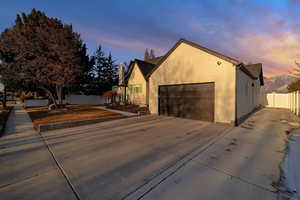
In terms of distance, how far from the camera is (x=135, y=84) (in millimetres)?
16562

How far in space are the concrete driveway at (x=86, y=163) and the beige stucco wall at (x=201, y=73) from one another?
123 inches

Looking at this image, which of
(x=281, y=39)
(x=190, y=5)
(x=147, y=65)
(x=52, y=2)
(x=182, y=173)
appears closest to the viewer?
(x=182, y=173)

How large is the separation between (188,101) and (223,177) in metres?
7.19

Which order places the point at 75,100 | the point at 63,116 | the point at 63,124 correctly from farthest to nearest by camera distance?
the point at 75,100, the point at 63,116, the point at 63,124

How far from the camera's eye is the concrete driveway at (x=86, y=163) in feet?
8.03

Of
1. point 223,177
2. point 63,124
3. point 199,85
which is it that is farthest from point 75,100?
point 223,177

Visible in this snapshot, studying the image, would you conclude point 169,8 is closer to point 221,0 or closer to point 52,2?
point 221,0

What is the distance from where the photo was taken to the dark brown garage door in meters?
8.84

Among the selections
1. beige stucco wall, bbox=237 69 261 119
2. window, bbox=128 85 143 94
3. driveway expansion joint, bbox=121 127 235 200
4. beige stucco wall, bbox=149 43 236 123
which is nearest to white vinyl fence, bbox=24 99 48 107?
window, bbox=128 85 143 94

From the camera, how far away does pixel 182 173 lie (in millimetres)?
3027

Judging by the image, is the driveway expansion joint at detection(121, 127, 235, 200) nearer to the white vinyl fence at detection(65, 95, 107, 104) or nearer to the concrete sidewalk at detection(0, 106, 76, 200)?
the concrete sidewalk at detection(0, 106, 76, 200)

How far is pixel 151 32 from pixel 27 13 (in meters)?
15.3

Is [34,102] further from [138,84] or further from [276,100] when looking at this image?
[276,100]

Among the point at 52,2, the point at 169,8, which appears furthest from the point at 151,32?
the point at 52,2
